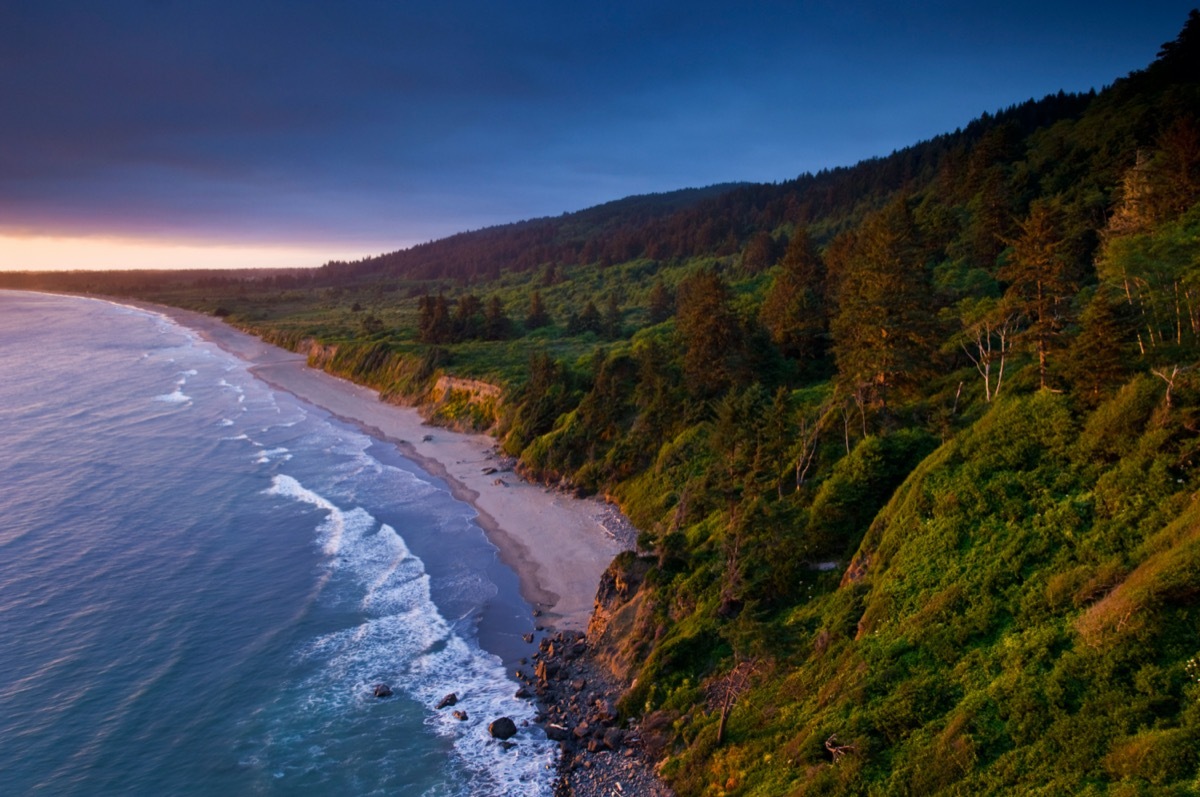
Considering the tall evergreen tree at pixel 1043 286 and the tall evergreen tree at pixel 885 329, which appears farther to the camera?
the tall evergreen tree at pixel 885 329

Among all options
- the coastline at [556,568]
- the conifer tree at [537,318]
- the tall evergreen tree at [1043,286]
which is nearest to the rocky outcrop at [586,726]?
the coastline at [556,568]

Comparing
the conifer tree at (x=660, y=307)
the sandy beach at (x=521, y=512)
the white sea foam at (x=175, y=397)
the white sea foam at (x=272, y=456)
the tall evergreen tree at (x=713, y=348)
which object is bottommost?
the sandy beach at (x=521, y=512)

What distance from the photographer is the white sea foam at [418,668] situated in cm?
2359

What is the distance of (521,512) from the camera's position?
47.5m

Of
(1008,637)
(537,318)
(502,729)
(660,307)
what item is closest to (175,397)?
(537,318)

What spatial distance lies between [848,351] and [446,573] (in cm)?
2735

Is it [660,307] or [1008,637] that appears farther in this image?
[660,307]

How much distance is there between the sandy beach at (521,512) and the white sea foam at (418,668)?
17.4ft

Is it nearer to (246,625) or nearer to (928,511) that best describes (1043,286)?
(928,511)

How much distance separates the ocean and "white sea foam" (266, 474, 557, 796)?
101mm

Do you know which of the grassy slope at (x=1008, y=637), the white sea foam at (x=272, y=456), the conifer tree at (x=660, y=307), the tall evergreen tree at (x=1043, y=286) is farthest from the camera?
the conifer tree at (x=660, y=307)

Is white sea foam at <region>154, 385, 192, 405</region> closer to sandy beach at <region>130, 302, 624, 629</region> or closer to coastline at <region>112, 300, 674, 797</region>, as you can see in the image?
sandy beach at <region>130, 302, 624, 629</region>

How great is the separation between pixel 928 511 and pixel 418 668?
22137 mm

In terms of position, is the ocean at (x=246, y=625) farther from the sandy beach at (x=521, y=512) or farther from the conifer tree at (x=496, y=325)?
the conifer tree at (x=496, y=325)
